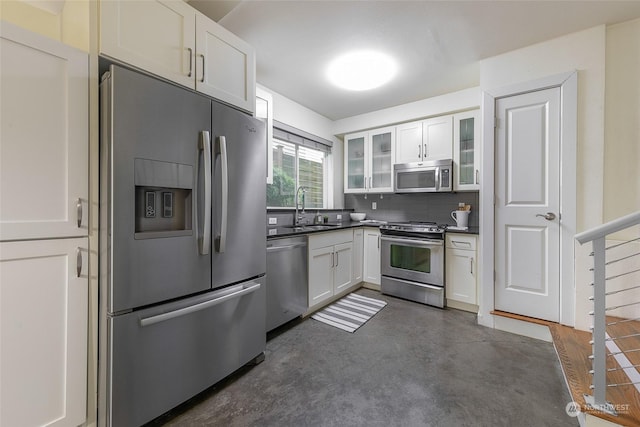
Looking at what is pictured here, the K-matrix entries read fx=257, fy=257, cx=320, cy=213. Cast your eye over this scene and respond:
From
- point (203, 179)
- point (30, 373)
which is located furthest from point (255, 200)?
point (30, 373)

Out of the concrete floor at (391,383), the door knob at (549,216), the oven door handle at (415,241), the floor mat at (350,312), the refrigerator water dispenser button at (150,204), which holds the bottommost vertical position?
the concrete floor at (391,383)

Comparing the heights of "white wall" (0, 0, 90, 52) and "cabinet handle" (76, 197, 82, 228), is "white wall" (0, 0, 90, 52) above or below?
above

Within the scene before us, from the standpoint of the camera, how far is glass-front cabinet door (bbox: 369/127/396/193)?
382 cm

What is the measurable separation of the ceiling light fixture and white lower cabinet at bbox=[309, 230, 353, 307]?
5.61ft

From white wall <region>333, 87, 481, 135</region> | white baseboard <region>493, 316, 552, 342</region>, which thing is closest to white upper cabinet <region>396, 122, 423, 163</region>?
white wall <region>333, 87, 481, 135</region>

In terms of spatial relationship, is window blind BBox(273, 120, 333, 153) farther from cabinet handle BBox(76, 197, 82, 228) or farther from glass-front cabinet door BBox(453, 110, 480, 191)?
cabinet handle BBox(76, 197, 82, 228)

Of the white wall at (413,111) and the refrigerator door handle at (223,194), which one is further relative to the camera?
the white wall at (413,111)

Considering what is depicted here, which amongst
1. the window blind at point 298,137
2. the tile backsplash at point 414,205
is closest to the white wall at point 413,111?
the window blind at point 298,137

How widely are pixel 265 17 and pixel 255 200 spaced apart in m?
1.38

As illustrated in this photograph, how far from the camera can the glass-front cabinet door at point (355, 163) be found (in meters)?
4.11

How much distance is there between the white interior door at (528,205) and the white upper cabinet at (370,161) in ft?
5.06

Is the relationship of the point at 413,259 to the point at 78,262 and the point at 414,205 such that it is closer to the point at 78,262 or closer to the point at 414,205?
the point at 414,205

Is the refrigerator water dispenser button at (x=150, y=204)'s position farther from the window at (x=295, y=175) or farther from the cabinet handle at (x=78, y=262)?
the window at (x=295, y=175)

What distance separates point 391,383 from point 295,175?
8.99ft
